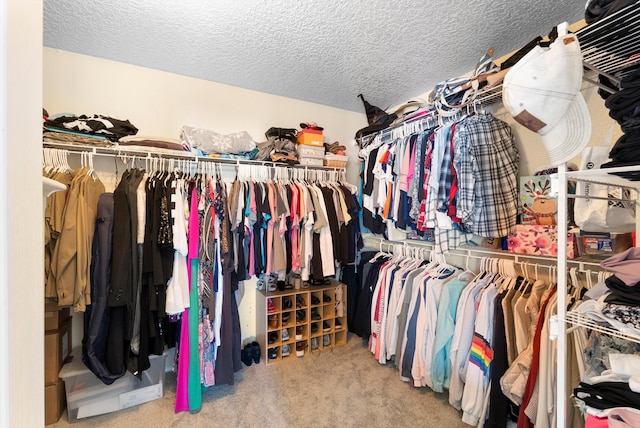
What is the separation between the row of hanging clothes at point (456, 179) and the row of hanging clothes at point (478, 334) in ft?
0.97

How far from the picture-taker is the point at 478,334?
1510mm

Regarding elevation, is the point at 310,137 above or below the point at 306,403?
above

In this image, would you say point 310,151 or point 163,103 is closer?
point 163,103

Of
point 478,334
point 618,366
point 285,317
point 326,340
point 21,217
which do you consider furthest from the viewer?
point 326,340

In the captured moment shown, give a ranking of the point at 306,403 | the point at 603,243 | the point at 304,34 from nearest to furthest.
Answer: the point at 603,243, the point at 304,34, the point at 306,403

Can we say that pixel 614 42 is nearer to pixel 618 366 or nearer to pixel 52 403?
pixel 618 366

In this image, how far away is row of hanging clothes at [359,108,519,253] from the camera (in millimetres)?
1563

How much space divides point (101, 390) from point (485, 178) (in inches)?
110

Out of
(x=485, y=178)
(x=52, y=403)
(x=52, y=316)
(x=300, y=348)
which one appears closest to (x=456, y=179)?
(x=485, y=178)

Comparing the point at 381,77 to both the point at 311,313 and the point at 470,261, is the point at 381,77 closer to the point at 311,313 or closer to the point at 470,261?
the point at 470,261

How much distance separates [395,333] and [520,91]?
182cm

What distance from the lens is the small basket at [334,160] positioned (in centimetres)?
249

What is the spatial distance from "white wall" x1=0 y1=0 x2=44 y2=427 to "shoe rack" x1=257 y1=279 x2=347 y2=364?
6.15 ft

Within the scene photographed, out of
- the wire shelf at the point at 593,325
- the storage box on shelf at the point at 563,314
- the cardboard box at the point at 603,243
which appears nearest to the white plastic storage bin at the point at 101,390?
the storage box on shelf at the point at 563,314
